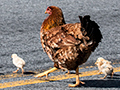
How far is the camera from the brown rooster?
5.31 metres

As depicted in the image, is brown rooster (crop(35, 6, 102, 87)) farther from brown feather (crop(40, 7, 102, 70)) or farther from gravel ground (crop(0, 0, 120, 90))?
gravel ground (crop(0, 0, 120, 90))

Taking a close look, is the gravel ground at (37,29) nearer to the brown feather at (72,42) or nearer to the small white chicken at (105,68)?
the small white chicken at (105,68)

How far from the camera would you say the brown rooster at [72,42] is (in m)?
5.31

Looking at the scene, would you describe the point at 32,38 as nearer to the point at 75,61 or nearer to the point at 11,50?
the point at 11,50

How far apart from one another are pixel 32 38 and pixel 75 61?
3731mm

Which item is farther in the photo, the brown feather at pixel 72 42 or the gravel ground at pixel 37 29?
the gravel ground at pixel 37 29

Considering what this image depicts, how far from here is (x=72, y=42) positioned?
5438 mm

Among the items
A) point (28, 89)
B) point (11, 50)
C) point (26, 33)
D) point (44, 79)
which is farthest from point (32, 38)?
point (28, 89)

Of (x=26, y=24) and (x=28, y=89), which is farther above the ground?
(x=26, y=24)

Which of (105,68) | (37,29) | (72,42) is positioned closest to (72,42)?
(72,42)

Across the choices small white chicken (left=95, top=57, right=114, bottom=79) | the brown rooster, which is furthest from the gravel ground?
the brown rooster

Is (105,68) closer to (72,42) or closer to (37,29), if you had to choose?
(72,42)

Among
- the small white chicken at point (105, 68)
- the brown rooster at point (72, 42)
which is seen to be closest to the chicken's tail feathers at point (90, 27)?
the brown rooster at point (72, 42)

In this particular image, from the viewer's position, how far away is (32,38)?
9.06 m
